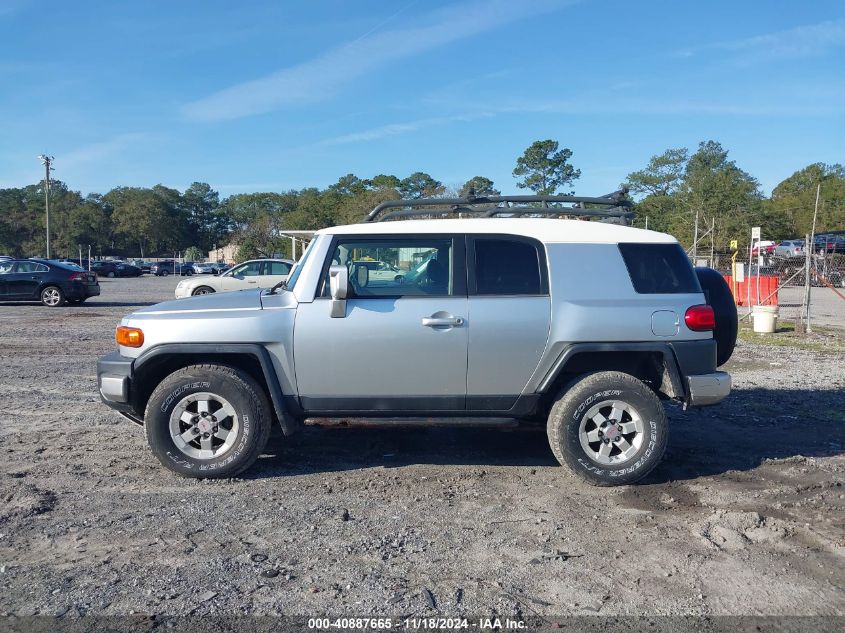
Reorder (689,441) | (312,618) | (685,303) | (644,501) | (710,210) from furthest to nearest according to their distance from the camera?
(710,210)
(689,441)
(685,303)
(644,501)
(312,618)

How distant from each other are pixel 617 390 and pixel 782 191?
87.6m

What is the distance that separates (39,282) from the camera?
2069 centimetres

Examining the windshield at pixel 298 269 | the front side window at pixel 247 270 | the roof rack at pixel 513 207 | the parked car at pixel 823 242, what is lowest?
the front side window at pixel 247 270

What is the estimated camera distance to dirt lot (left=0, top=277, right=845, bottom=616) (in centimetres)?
350

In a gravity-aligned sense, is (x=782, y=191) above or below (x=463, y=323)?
above

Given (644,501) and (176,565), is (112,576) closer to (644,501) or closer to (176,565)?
(176,565)

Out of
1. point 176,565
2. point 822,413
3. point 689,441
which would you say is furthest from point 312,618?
point 822,413

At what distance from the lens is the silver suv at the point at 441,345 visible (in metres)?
5.08

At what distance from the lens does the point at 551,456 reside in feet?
19.5

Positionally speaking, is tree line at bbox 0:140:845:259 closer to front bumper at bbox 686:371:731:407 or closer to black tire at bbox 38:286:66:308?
front bumper at bbox 686:371:731:407

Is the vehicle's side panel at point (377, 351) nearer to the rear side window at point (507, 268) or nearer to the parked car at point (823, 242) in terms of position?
the rear side window at point (507, 268)

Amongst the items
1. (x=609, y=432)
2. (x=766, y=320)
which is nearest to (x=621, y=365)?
(x=609, y=432)

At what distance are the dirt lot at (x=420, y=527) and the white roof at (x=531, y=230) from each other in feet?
5.99

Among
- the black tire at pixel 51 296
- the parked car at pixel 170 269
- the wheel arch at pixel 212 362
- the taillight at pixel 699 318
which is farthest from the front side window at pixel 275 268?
the parked car at pixel 170 269
